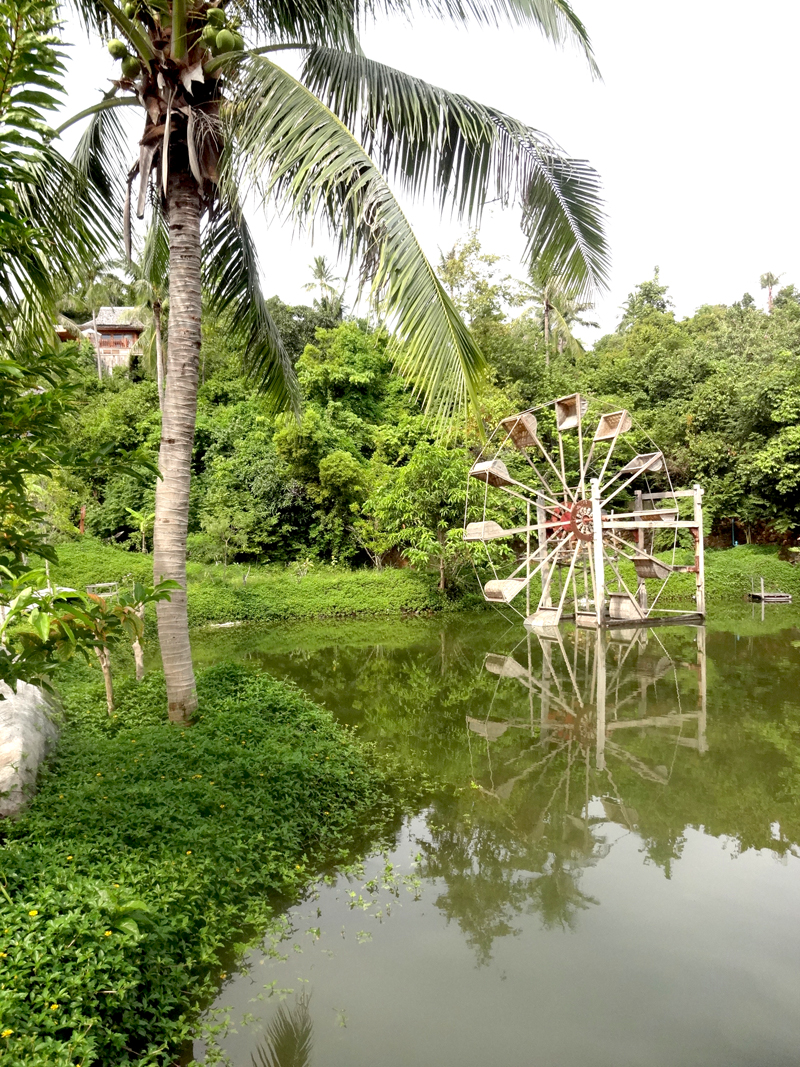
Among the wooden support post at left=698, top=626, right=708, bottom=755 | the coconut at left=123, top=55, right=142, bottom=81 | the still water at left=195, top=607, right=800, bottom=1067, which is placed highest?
the coconut at left=123, top=55, right=142, bottom=81

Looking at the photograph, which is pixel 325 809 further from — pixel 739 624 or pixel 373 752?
pixel 739 624

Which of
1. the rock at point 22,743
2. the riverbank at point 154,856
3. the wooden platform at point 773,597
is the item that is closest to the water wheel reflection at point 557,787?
the riverbank at point 154,856

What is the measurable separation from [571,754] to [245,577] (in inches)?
475

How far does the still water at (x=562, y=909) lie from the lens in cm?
314

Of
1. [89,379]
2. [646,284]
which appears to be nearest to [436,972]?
[89,379]

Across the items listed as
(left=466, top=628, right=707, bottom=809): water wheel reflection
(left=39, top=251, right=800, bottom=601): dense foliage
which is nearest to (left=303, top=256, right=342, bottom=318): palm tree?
(left=39, top=251, right=800, bottom=601): dense foliage

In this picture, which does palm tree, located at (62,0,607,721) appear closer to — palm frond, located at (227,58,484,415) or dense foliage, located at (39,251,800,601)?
palm frond, located at (227,58,484,415)

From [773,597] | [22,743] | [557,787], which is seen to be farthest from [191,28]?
[773,597]

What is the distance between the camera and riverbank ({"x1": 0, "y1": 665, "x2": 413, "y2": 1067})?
2678 millimetres

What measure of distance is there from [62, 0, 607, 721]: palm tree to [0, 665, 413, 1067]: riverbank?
891 millimetres

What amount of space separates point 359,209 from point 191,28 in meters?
2.24

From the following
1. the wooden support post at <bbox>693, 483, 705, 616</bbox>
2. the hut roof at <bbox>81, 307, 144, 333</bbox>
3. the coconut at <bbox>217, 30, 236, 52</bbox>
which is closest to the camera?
the coconut at <bbox>217, 30, 236, 52</bbox>

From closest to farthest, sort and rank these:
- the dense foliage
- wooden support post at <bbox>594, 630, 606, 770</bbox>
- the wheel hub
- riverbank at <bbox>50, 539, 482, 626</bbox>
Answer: wooden support post at <bbox>594, 630, 606, 770</bbox> < the wheel hub < riverbank at <bbox>50, 539, 482, 626</bbox> < the dense foliage

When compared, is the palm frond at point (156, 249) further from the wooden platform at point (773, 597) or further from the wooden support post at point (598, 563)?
the wooden platform at point (773, 597)
